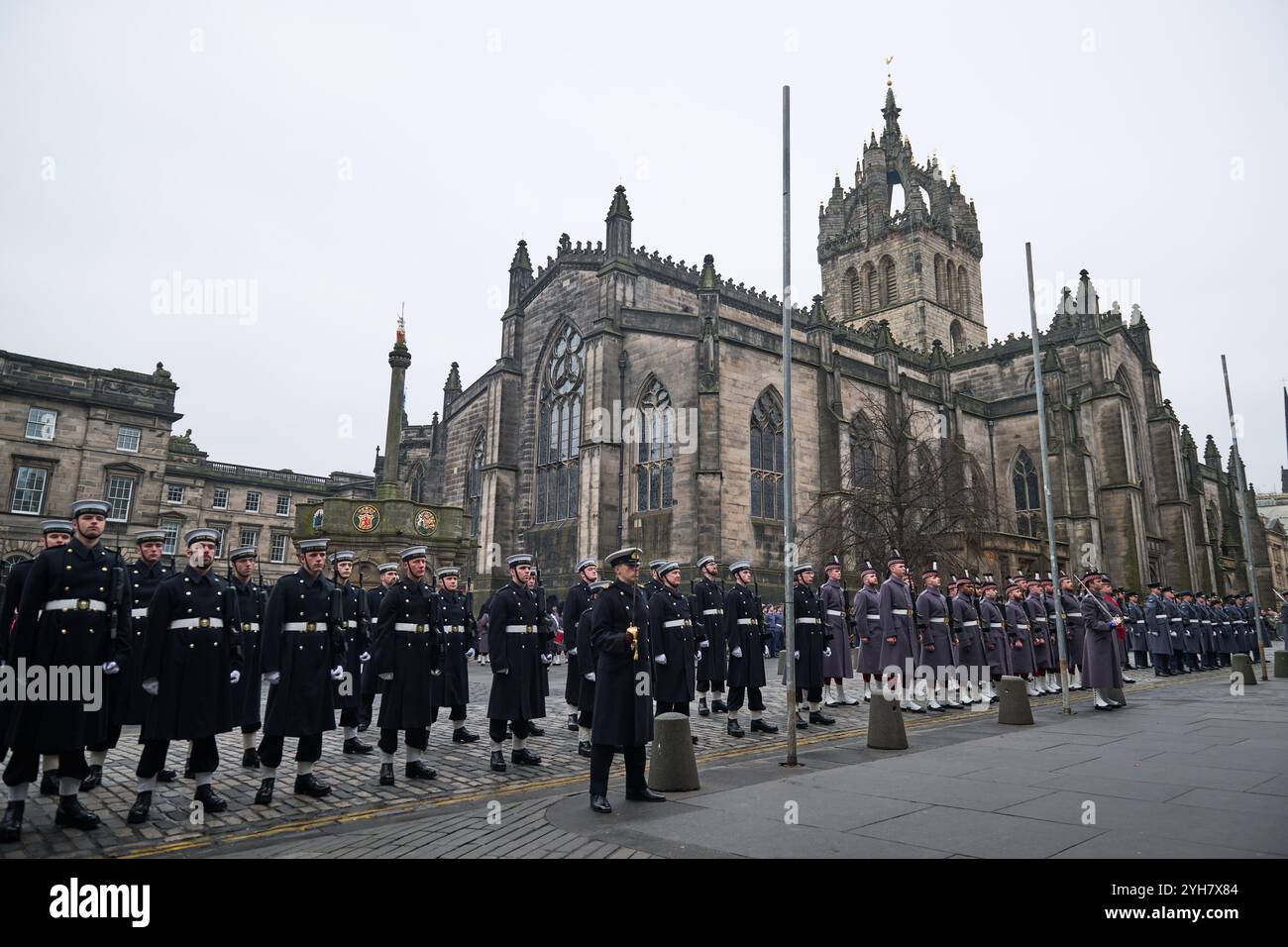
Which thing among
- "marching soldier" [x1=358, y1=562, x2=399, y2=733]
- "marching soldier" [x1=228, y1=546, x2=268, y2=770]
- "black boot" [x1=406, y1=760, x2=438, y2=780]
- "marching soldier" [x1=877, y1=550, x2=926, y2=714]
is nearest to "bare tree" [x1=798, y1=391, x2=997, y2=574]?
"marching soldier" [x1=877, y1=550, x2=926, y2=714]

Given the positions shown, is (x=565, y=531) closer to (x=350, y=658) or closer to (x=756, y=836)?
(x=350, y=658)

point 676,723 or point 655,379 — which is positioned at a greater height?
point 655,379

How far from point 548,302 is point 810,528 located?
52.5 ft

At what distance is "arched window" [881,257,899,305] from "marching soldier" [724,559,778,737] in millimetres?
48623

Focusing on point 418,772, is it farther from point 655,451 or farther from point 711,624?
point 655,451

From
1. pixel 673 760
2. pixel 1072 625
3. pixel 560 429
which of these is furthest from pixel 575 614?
pixel 560 429

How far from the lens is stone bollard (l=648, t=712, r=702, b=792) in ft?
21.1

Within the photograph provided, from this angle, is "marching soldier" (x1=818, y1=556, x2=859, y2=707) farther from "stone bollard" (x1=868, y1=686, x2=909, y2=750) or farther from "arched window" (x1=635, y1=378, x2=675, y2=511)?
"arched window" (x1=635, y1=378, x2=675, y2=511)

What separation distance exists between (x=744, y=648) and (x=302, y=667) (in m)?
5.96

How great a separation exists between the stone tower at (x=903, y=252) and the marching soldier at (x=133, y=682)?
51039 millimetres

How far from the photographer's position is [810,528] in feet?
95.4

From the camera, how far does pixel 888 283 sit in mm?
55531

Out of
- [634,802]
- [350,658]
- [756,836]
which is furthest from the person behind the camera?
[350,658]

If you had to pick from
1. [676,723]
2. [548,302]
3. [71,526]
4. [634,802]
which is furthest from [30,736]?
[548,302]
